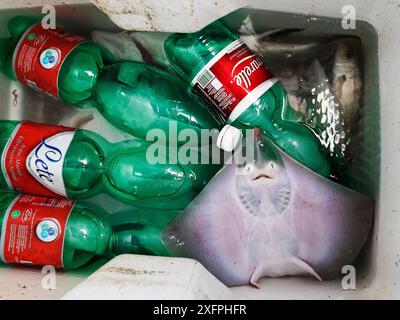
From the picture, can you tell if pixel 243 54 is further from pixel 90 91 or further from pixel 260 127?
pixel 90 91

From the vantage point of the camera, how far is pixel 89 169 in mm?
1017

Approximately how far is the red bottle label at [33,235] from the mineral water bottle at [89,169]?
61 mm

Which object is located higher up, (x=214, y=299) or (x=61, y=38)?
(x=61, y=38)

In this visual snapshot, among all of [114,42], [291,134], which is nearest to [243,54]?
[291,134]

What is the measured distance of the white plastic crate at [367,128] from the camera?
2.74 ft

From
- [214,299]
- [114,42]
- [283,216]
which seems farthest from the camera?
[114,42]

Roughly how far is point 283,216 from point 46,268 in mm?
459

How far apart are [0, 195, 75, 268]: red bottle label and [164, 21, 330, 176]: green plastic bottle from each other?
1.22 ft

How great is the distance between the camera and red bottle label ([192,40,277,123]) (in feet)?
3.15

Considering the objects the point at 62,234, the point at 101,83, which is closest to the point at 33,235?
the point at 62,234

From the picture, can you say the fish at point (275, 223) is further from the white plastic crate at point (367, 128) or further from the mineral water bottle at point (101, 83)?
the mineral water bottle at point (101, 83)

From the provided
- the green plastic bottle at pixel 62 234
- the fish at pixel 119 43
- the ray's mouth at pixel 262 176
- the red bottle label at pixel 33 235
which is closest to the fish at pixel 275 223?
the ray's mouth at pixel 262 176

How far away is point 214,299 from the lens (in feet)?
2.61

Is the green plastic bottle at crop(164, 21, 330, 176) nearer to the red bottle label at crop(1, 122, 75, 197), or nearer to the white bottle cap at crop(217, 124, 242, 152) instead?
the white bottle cap at crop(217, 124, 242, 152)
